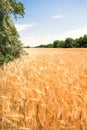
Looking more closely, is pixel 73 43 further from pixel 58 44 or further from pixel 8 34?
pixel 8 34

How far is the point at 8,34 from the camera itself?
9.00m

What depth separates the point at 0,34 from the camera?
343 inches

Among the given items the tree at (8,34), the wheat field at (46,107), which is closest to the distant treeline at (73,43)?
the tree at (8,34)

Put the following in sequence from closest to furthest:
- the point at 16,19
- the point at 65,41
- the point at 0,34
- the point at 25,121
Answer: the point at 25,121, the point at 0,34, the point at 16,19, the point at 65,41

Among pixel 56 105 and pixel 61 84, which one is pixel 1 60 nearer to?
pixel 61 84

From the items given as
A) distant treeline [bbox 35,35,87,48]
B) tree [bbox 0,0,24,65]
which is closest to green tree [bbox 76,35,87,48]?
distant treeline [bbox 35,35,87,48]

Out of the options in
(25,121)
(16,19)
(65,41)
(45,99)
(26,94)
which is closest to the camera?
(25,121)

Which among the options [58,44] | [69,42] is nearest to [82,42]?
[69,42]

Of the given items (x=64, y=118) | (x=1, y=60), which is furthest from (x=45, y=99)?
(x=1, y=60)

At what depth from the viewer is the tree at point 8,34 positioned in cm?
888

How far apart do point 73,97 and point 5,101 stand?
1.10m

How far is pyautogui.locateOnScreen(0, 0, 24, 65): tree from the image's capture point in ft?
29.1

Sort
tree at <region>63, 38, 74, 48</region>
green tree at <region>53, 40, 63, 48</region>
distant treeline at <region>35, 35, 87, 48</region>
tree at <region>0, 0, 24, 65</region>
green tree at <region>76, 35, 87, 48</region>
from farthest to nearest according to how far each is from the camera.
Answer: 1. green tree at <region>53, 40, 63, 48</region>
2. tree at <region>63, 38, 74, 48</region>
3. distant treeline at <region>35, 35, 87, 48</region>
4. green tree at <region>76, 35, 87, 48</region>
5. tree at <region>0, 0, 24, 65</region>

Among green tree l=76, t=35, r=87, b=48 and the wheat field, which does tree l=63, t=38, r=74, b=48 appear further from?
the wheat field
